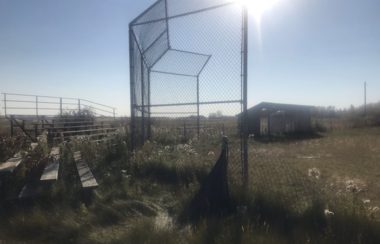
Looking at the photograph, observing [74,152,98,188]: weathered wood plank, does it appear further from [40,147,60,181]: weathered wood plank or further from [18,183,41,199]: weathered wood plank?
[18,183,41,199]: weathered wood plank

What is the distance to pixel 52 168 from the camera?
6770 mm

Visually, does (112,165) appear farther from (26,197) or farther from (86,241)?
(86,241)

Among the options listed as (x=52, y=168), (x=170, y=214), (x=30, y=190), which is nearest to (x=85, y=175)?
(x=52, y=168)

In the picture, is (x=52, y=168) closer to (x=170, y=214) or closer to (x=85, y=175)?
(x=85, y=175)

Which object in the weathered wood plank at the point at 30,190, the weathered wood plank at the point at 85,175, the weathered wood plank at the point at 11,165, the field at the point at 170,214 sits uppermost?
the weathered wood plank at the point at 11,165

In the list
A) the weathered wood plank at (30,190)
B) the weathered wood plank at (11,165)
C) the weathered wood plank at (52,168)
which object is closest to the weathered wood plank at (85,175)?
the weathered wood plank at (52,168)

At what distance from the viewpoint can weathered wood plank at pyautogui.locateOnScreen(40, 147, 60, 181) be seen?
19.8 ft

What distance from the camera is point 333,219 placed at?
4.18 meters

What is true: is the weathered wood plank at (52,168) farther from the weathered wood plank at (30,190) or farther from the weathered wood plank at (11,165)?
the weathered wood plank at (11,165)

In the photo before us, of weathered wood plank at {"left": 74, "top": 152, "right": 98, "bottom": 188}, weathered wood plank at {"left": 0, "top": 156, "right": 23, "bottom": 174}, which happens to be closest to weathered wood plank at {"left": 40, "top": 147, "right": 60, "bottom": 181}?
weathered wood plank at {"left": 74, "top": 152, "right": 98, "bottom": 188}

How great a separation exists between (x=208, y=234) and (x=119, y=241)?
0.98 m

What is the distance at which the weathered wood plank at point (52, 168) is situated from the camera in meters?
6.02

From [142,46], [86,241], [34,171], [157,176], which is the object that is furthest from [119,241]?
[142,46]

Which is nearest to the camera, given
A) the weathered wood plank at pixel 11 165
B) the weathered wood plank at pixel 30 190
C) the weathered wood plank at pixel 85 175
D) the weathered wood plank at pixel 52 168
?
the weathered wood plank at pixel 30 190
